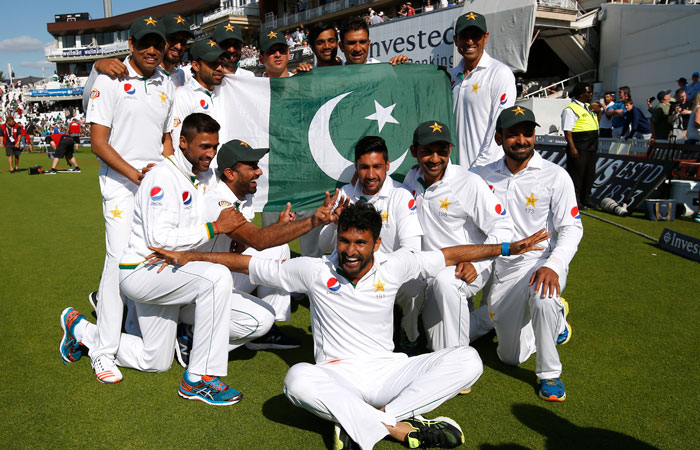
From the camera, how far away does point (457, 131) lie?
5.59 meters

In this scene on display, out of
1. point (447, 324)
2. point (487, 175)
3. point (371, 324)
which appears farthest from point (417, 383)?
point (487, 175)

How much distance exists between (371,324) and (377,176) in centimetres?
127

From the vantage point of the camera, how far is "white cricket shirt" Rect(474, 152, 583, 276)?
4.25m

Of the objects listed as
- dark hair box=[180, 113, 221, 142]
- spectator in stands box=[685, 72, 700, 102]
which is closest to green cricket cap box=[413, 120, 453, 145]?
dark hair box=[180, 113, 221, 142]

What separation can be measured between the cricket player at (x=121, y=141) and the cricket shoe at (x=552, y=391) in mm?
3085

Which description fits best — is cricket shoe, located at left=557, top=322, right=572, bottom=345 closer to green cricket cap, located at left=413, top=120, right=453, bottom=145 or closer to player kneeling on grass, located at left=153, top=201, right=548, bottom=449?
player kneeling on grass, located at left=153, top=201, right=548, bottom=449

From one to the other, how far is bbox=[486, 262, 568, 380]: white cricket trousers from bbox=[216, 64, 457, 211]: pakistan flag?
186 centimetres

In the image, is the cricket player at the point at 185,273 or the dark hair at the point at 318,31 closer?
the cricket player at the point at 185,273

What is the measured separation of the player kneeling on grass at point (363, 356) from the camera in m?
3.12

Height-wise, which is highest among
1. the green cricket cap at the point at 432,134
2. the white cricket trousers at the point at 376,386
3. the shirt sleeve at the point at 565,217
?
the green cricket cap at the point at 432,134

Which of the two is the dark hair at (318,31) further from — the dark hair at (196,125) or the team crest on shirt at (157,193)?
the team crest on shirt at (157,193)

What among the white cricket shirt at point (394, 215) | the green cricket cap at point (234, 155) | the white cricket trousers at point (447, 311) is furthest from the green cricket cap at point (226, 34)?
the white cricket trousers at point (447, 311)

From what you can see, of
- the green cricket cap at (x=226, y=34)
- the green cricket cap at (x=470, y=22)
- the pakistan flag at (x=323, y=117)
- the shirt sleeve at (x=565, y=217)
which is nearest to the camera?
the shirt sleeve at (x=565, y=217)

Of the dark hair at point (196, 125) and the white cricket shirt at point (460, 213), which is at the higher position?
the dark hair at point (196, 125)
